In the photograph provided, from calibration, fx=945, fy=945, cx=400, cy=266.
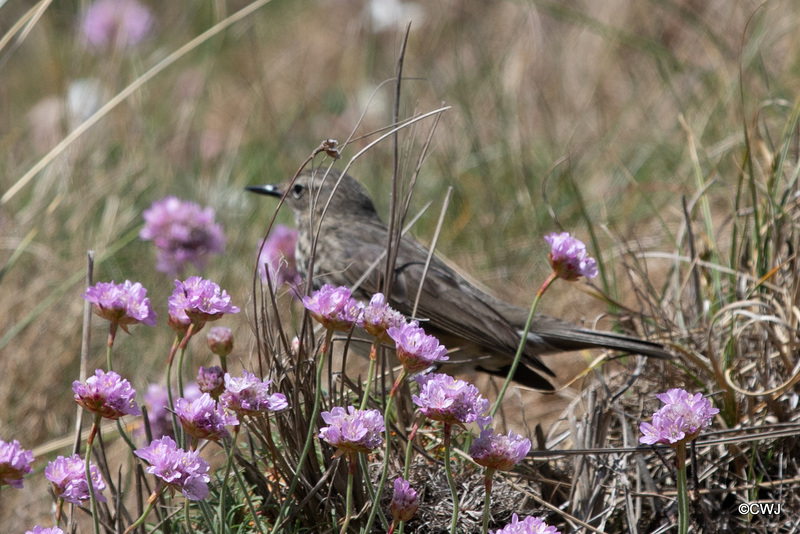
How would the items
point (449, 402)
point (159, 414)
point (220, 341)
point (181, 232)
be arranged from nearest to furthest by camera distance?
point (449, 402)
point (220, 341)
point (159, 414)
point (181, 232)

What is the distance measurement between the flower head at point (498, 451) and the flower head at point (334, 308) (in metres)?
0.37

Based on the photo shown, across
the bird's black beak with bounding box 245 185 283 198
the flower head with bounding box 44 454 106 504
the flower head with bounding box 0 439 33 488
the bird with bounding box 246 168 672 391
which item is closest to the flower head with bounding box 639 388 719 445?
the flower head with bounding box 44 454 106 504

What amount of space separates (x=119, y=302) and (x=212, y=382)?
0.86 feet

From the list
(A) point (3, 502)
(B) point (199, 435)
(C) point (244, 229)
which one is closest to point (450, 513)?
(B) point (199, 435)

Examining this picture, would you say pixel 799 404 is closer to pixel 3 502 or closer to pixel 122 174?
pixel 3 502

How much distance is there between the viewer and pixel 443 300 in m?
4.18

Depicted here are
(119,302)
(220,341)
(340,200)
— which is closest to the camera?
(119,302)

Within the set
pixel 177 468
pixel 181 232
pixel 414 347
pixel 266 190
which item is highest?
pixel 414 347

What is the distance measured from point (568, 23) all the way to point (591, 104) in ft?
4.74

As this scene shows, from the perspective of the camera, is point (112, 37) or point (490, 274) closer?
point (490, 274)

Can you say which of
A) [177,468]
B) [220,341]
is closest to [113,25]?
[220,341]

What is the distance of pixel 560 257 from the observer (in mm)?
2086

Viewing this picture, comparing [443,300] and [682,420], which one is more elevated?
[682,420]

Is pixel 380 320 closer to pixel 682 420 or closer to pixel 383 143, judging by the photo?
pixel 682 420
